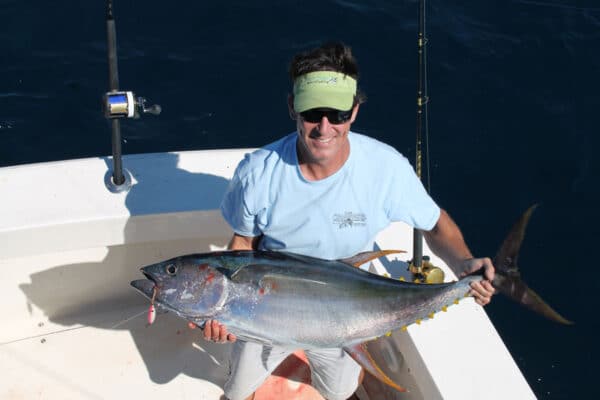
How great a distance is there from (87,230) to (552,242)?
3294 mm

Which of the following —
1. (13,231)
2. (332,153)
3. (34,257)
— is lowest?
(34,257)

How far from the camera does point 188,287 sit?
2244mm

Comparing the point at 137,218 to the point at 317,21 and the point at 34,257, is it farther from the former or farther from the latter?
the point at 317,21

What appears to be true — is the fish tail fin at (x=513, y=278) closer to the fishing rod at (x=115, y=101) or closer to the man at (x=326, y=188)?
the man at (x=326, y=188)

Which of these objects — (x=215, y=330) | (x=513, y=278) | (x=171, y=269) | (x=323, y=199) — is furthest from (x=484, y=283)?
(x=171, y=269)

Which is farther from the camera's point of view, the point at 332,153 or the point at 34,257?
the point at 34,257

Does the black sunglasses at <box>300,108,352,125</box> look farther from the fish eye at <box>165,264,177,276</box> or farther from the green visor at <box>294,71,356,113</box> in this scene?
the fish eye at <box>165,264,177,276</box>

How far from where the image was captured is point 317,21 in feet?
20.8

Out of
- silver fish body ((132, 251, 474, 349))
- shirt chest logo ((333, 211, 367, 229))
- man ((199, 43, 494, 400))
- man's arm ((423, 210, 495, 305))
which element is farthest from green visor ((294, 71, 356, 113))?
man's arm ((423, 210, 495, 305))

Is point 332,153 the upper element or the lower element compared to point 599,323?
upper

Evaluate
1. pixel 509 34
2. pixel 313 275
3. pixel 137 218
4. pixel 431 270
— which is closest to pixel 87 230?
pixel 137 218

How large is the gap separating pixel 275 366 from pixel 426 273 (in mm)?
757

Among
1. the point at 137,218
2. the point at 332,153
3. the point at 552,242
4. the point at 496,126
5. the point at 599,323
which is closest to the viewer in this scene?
the point at 332,153

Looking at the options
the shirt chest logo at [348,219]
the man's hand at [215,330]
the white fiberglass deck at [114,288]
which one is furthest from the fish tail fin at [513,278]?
the man's hand at [215,330]
